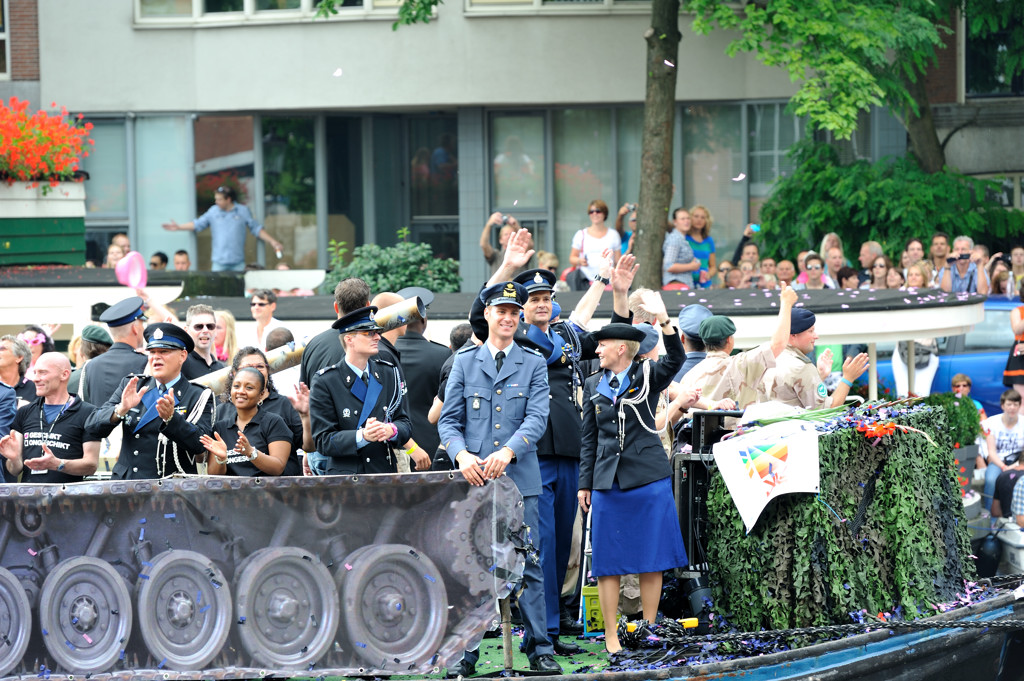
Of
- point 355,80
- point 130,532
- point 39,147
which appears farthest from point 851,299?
point 355,80

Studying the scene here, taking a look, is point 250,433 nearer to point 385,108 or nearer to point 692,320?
point 692,320

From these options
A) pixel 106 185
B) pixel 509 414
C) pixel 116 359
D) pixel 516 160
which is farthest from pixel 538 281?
pixel 106 185

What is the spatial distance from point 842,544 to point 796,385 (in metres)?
1.69

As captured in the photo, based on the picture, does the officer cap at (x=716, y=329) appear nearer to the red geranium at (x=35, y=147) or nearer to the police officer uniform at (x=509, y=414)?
the police officer uniform at (x=509, y=414)

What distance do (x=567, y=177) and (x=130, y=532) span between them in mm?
16570

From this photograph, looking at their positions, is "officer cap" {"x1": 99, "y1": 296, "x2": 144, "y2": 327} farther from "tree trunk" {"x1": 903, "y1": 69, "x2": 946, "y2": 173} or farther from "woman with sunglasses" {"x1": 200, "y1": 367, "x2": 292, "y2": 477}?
"tree trunk" {"x1": 903, "y1": 69, "x2": 946, "y2": 173}

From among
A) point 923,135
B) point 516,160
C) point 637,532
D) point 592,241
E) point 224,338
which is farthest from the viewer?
point 516,160

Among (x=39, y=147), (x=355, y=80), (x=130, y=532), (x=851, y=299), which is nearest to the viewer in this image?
(x=130, y=532)

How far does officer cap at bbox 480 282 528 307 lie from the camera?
709 centimetres

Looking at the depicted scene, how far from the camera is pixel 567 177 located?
74.2 ft

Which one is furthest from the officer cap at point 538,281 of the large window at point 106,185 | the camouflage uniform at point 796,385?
the large window at point 106,185

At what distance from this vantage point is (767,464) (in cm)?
726

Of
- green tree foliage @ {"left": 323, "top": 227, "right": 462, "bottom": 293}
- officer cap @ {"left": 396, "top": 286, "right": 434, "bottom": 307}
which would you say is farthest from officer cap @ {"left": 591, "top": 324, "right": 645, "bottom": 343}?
green tree foliage @ {"left": 323, "top": 227, "right": 462, "bottom": 293}

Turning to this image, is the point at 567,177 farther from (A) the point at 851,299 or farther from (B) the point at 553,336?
(B) the point at 553,336
